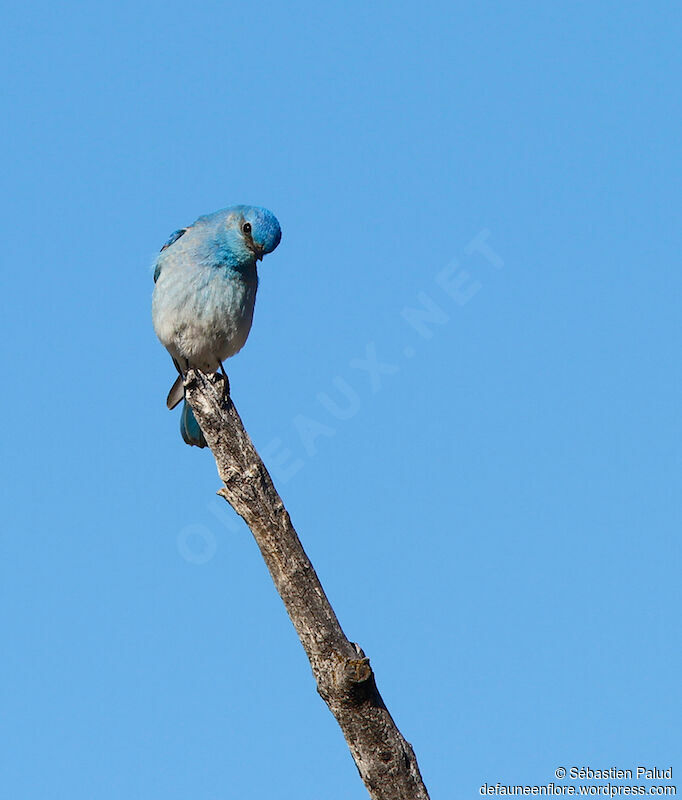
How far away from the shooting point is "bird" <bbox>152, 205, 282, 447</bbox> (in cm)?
852

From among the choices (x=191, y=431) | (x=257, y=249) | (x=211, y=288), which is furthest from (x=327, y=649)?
(x=257, y=249)

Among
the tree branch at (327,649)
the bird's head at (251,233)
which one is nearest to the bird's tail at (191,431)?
the bird's head at (251,233)

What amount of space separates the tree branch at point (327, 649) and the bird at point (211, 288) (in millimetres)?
2910

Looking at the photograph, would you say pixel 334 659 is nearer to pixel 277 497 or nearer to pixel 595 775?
pixel 277 497

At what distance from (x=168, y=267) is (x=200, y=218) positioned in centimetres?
69

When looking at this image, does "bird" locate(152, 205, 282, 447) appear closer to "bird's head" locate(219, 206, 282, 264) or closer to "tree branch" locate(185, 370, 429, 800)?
"bird's head" locate(219, 206, 282, 264)

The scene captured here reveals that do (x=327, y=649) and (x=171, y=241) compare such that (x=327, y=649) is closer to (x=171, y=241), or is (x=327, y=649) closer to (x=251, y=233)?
(x=251, y=233)

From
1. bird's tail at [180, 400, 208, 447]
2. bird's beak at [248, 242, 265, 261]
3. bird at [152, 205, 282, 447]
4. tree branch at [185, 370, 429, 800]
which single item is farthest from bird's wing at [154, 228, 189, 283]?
tree branch at [185, 370, 429, 800]

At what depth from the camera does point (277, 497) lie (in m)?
5.68

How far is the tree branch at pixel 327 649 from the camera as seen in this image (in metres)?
5.22

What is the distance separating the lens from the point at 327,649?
5293mm

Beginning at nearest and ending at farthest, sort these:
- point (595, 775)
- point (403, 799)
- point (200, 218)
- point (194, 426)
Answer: point (403, 799)
point (595, 775)
point (194, 426)
point (200, 218)

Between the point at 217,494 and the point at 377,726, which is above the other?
the point at 217,494

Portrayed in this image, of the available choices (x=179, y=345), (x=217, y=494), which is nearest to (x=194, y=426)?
(x=179, y=345)
